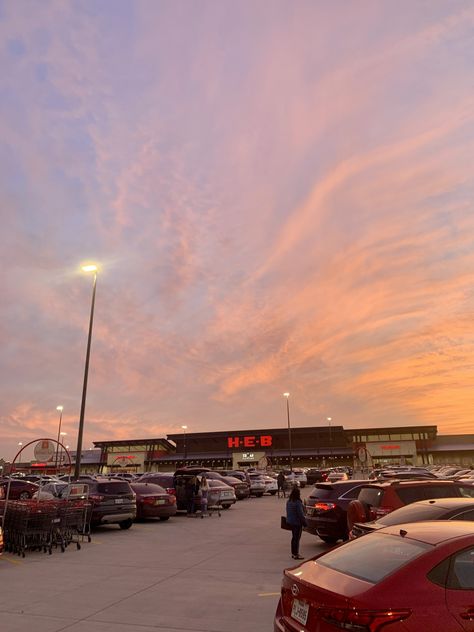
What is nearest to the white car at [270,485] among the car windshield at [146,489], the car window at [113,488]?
the car windshield at [146,489]

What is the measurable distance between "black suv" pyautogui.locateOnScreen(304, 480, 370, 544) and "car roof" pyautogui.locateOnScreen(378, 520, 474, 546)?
8.03 metres

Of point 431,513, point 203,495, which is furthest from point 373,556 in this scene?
point 203,495

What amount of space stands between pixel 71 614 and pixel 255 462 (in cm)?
8836

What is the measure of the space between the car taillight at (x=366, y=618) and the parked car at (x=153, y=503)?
56.8 feet

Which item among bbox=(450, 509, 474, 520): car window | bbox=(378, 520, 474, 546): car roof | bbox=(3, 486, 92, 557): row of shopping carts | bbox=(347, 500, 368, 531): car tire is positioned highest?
bbox=(378, 520, 474, 546): car roof

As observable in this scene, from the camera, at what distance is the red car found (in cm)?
346

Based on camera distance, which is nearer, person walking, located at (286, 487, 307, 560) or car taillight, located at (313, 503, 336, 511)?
person walking, located at (286, 487, 307, 560)

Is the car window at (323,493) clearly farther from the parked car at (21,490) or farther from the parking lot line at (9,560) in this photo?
the parked car at (21,490)

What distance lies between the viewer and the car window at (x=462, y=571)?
371cm

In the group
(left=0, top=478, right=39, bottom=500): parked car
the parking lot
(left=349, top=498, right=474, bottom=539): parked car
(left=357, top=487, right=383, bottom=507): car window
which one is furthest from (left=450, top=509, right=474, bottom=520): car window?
(left=0, top=478, right=39, bottom=500): parked car

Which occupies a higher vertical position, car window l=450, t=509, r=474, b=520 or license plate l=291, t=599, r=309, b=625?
car window l=450, t=509, r=474, b=520

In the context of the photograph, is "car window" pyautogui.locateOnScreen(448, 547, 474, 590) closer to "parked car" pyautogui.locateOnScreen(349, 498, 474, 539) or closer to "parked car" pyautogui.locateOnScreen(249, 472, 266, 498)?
"parked car" pyautogui.locateOnScreen(349, 498, 474, 539)

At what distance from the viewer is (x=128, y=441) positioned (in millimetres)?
102000

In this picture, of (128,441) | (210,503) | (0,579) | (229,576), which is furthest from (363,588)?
(128,441)
